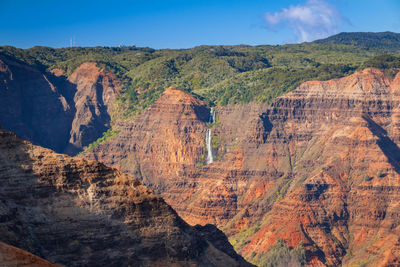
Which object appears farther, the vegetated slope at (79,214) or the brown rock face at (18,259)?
the vegetated slope at (79,214)

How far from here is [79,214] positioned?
8825 centimetres

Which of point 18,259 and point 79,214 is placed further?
point 79,214

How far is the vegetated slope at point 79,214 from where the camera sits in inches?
3393

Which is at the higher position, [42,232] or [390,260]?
[42,232]

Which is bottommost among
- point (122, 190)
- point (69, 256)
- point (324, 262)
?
point (324, 262)

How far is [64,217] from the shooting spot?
3447 inches

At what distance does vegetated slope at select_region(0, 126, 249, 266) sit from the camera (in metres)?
86.2

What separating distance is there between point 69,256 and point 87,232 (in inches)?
108

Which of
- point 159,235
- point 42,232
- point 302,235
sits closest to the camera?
point 42,232

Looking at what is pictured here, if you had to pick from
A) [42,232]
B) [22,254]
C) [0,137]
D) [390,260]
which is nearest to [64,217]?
[42,232]

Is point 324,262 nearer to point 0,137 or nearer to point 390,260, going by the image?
point 390,260

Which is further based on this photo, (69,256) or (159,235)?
(159,235)

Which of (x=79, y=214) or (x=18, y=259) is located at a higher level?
(x=79, y=214)

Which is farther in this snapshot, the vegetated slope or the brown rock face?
the vegetated slope
